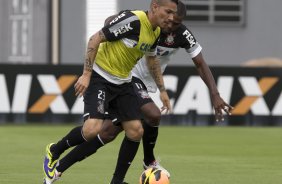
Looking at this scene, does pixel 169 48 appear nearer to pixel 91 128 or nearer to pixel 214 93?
pixel 214 93

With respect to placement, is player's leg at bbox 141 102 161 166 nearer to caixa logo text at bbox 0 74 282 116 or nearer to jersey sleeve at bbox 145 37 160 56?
jersey sleeve at bbox 145 37 160 56

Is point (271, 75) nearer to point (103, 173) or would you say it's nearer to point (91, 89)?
point (103, 173)

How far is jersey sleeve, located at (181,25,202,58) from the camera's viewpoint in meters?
12.2

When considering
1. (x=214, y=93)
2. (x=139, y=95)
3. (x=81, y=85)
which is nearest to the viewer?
(x=81, y=85)

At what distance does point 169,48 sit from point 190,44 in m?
0.55

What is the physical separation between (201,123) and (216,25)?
10.3 meters

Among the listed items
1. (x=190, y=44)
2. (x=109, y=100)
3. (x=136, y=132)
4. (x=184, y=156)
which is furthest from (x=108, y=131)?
(x=184, y=156)

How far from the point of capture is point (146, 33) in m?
11.1

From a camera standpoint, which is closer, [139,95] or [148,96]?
[139,95]

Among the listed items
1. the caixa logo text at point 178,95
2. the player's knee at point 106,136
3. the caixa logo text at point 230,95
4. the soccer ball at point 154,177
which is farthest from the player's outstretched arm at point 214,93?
the caixa logo text at point 230,95

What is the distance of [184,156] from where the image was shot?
1591 centimetres

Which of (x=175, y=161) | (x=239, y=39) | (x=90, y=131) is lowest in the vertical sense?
(x=239, y=39)

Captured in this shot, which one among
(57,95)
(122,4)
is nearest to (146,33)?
(57,95)

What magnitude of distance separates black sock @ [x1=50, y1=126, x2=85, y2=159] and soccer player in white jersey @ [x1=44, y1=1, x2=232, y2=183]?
82 mm
